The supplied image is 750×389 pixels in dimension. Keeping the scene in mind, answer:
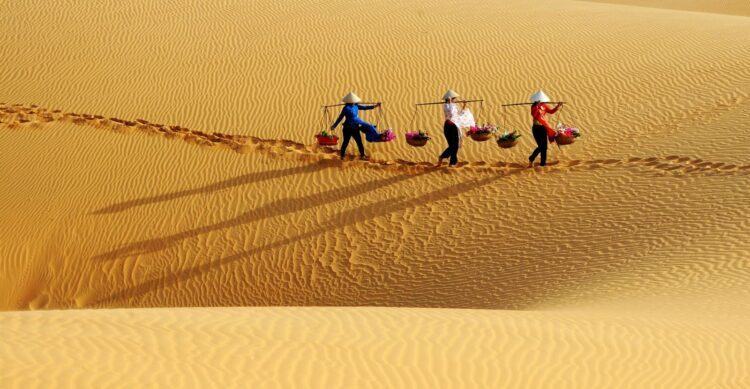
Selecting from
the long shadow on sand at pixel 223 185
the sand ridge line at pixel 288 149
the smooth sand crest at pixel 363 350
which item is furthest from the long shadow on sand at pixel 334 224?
the smooth sand crest at pixel 363 350

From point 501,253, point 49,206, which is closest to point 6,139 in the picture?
point 49,206

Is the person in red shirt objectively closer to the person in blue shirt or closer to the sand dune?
the person in blue shirt

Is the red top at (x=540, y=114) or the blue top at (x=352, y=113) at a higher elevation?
the red top at (x=540, y=114)

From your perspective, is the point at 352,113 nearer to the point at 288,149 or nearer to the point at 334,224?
the point at 334,224

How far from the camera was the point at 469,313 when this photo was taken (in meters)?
10.9

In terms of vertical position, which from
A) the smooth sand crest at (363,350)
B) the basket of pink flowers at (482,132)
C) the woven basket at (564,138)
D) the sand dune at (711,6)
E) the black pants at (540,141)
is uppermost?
the sand dune at (711,6)

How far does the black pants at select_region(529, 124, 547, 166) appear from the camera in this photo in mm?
→ 17047

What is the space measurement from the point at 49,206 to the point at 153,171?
2.16m

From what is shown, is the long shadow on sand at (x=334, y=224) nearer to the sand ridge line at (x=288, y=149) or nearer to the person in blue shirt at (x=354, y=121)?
the sand ridge line at (x=288, y=149)

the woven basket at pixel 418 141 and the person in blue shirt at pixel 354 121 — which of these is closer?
the woven basket at pixel 418 141

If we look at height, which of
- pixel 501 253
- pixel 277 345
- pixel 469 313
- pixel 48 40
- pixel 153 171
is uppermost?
pixel 48 40

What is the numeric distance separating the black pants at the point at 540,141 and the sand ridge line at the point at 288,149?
0.29 m

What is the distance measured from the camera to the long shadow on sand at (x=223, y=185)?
17938 millimetres

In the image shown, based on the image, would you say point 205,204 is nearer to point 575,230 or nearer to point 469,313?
point 575,230
